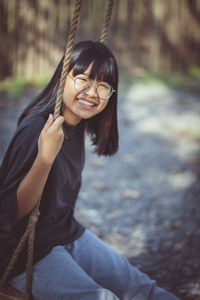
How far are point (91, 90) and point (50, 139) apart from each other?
0.31m

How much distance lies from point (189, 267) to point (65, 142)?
4.70 ft

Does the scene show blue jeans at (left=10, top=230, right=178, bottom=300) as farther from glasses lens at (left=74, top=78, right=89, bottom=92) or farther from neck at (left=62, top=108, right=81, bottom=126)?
glasses lens at (left=74, top=78, right=89, bottom=92)

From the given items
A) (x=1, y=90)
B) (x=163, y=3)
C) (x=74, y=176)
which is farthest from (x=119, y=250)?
(x=163, y=3)

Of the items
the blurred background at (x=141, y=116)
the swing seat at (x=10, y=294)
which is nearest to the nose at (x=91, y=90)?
the swing seat at (x=10, y=294)

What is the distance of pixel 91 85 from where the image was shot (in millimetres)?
1448

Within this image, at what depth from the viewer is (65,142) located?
5.24 ft

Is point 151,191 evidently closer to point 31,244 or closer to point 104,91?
point 104,91

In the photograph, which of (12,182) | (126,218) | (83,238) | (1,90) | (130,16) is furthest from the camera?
(130,16)

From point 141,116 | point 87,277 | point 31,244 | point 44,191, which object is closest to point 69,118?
point 44,191

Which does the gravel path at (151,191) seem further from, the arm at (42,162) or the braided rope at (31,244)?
the arm at (42,162)

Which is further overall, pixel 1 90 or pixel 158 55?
pixel 158 55

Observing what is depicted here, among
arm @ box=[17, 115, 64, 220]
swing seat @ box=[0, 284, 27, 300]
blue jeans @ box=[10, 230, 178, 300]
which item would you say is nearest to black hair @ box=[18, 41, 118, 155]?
arm @ box=[17, 115, 64, 220]

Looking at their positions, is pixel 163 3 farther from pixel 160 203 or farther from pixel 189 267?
pixel 189 267

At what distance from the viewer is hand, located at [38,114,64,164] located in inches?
49.7
